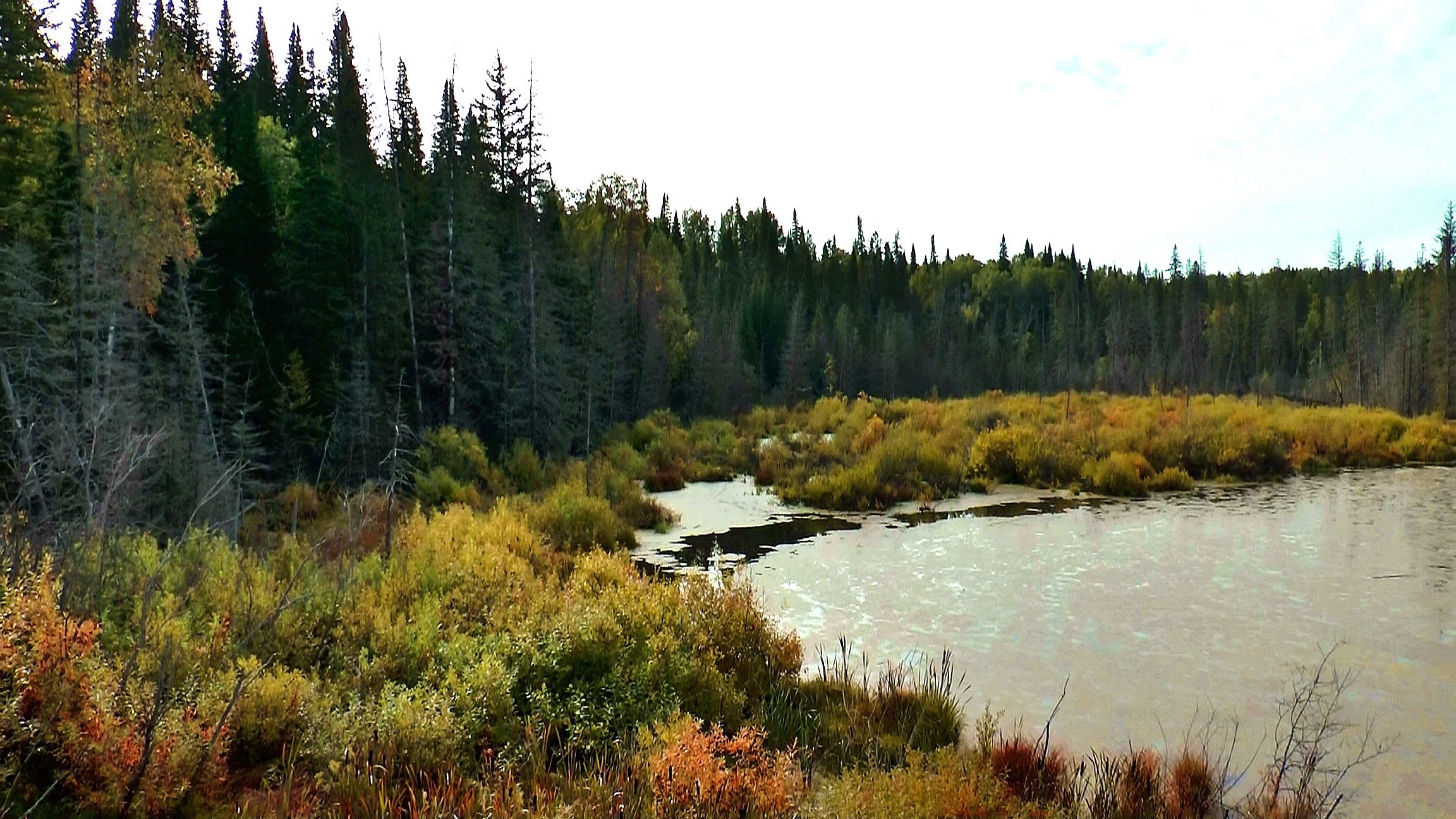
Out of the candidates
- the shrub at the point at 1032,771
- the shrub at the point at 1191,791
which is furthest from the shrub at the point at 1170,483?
the shrub at the point at 1032,771

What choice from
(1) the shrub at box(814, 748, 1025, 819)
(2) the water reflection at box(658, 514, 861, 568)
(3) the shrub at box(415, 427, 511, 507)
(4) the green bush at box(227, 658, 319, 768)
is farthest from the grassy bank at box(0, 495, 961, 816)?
(3) the shrub at box(415, 427, 511, 507)

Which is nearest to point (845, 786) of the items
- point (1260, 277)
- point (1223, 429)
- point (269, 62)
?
point (1223, 429)

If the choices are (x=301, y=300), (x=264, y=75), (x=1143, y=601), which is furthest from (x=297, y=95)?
(x=1143, y=601)

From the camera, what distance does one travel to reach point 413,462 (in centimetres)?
1969

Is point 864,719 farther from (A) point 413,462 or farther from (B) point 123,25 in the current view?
(B) point 123,25

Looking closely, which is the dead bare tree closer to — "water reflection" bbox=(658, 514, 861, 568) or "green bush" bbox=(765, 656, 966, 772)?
"green bush" bbox=(765, 656, 966, 772)

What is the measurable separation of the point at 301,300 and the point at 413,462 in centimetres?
1022

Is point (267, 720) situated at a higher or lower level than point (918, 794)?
higher

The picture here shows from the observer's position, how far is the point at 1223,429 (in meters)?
22.1

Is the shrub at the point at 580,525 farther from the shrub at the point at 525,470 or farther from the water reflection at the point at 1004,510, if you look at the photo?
the water reflection at the point at 1004,510

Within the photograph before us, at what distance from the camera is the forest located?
449 centimetres

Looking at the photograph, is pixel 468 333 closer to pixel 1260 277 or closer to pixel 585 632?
pixel 585 632

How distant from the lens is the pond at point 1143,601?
6211 mm

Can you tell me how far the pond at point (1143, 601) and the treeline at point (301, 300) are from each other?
6.06 meters
